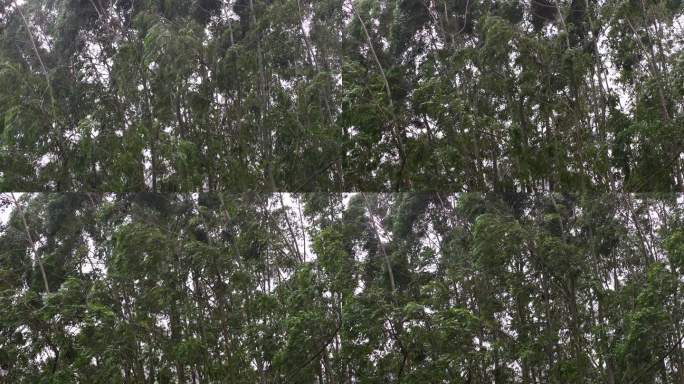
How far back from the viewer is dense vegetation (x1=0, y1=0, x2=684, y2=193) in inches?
169

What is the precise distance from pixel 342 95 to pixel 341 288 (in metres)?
1.12

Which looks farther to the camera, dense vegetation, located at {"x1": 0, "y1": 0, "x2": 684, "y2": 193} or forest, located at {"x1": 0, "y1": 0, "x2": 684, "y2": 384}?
dense vegetation, located at {"x1": 0, "y1": 0, "x2": 684, "y2": 193}

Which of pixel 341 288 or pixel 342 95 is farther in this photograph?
pixel 342 95

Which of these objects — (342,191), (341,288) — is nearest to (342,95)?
(342,191)

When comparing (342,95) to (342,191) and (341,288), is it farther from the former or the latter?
(341,288)

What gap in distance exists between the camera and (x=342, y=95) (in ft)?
15.0

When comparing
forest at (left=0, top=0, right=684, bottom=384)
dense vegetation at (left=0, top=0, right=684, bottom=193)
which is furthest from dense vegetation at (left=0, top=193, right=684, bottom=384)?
dense vegetation at (left=0, top=0, right=684, bottom=193)

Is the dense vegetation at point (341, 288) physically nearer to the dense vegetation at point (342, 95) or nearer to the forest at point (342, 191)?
the forest at point (342, 191)

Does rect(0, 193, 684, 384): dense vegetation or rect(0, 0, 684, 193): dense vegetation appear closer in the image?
rect(0, 193, 684, 384): dense vegetation

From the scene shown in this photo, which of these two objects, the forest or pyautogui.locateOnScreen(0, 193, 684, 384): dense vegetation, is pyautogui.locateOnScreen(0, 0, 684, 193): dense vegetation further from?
pyautogui.locateOnScreen(0, 193, 684, 384): dense vegetation

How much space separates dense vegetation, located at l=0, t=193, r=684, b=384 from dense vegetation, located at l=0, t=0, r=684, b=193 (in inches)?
6.4

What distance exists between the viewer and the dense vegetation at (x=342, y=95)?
14.1 feet

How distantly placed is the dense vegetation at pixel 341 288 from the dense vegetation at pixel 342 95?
6.4 inches

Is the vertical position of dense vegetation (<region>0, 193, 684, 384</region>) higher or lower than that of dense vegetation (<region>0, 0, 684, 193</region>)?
lower
